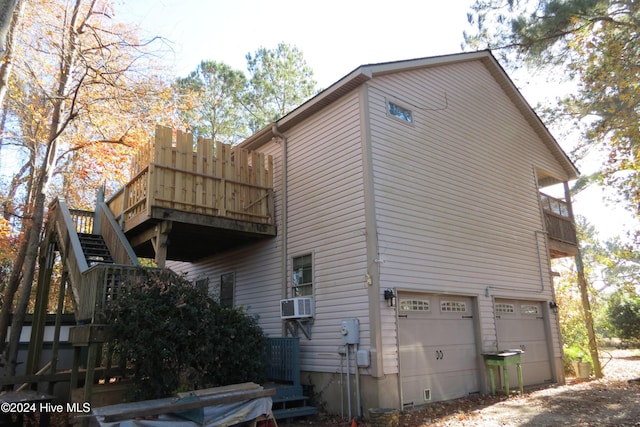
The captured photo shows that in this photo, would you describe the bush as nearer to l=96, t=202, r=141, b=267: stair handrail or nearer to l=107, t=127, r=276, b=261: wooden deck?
l=96, t=202, r=141, b=267: stair handrail

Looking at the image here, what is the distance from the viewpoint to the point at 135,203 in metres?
9.61

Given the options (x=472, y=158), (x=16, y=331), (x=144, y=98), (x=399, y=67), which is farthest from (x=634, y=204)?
(x=16, y=331)

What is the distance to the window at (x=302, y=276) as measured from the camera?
9656 millimetres

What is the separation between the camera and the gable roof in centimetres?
927

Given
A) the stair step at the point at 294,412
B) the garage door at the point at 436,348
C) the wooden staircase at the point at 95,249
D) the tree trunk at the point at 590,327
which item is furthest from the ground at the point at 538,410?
the wooden staircase at the point at 95,249

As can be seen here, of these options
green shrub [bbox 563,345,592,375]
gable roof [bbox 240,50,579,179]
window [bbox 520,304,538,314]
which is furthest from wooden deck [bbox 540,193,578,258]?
green shrub [bbox 563,345,592,375]

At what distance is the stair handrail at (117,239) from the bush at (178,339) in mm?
971

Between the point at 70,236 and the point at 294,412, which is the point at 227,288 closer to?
the point at 70,236

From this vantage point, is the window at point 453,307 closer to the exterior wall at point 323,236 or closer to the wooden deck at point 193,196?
the exterior wall at point 323,236

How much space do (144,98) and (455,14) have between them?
408 inches

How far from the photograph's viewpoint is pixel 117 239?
947 centimetres

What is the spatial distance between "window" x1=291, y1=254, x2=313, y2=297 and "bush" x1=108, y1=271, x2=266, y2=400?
1849 mm

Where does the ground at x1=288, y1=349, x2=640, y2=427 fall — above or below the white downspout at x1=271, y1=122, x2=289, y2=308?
below

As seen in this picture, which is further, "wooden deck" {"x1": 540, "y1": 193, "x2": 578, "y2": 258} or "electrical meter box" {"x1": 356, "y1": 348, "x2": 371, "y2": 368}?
"wooden deck" {"x1": 540, "y1": 193, "x2": 578, "y2": 258}
